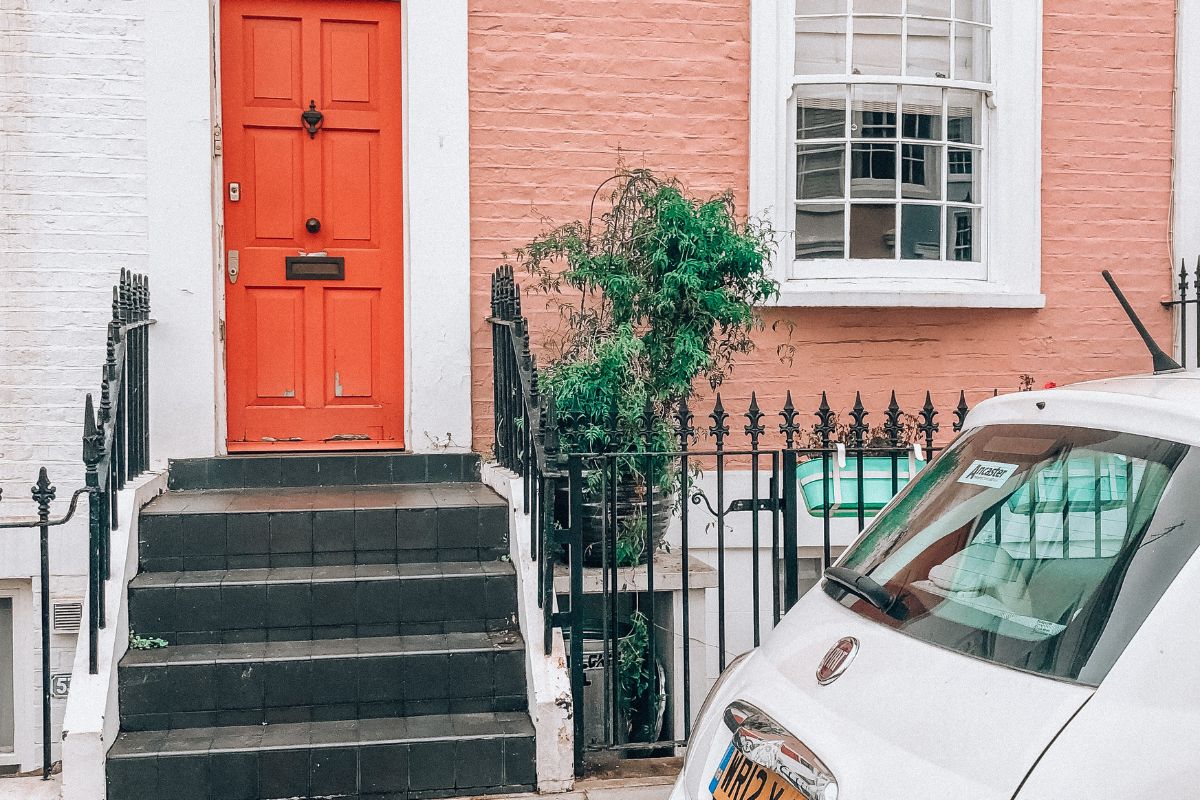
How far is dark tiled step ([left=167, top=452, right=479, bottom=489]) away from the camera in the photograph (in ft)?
20.5

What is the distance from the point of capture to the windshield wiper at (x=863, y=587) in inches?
107

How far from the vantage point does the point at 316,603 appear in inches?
205

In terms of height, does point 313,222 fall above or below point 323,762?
above

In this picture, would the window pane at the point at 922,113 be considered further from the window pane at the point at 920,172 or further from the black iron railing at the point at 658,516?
the black iron railing at the point at 658,516

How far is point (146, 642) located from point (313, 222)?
2.51 meters

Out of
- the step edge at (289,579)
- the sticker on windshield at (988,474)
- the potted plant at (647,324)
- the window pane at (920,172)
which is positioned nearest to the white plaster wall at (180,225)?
the step edge at (289,579)

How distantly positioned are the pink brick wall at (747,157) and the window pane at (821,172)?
1.30 feet

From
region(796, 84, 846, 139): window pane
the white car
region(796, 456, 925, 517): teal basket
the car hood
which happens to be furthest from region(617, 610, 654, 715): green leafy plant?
region(796, 84, 846, 139): window pane

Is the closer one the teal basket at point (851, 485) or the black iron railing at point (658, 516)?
the black iron railing at point (658, 516)

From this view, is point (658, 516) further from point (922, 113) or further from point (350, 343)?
point (922, 113)

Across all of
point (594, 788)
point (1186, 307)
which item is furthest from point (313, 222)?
point (1186, 307)

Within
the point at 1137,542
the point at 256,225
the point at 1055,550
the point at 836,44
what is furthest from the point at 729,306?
the point at 1137,542

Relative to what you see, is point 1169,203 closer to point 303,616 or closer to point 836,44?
point 836,44

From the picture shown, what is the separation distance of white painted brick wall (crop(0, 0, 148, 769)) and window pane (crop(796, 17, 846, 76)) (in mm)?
3634
